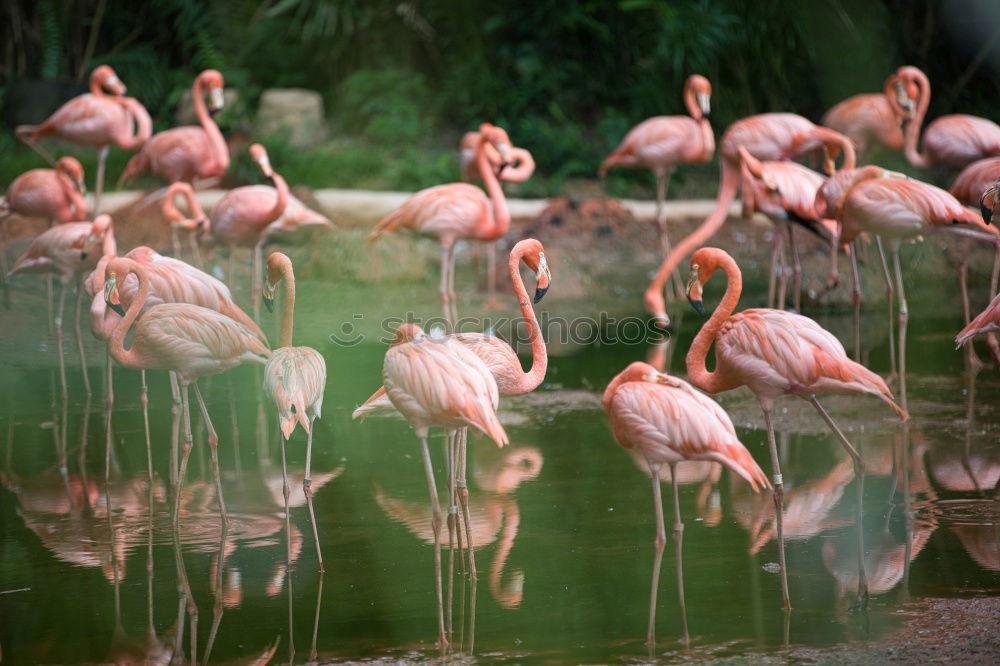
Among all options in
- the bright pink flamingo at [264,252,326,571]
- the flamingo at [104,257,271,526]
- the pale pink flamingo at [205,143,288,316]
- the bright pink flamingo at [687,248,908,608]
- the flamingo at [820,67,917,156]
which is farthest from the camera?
the flamingo at [820,67,917,156]

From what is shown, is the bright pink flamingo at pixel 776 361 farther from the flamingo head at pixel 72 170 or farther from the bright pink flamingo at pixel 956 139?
the flamingo head at pixel 72 170

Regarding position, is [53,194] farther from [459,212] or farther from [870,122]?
[870,122]

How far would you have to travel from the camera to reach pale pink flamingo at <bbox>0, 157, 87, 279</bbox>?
25.8ft

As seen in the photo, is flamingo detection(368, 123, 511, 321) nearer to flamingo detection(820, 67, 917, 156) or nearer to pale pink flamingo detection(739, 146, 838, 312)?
pale pink flamingo detection(739, 146, 838, 312)

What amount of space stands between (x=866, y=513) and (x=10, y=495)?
3493 millimetres

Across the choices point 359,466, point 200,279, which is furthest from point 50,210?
point 359,466

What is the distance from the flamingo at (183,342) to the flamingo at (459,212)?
2732 mm

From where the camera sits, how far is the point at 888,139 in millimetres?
8844

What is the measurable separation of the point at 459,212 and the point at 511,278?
8.75ft

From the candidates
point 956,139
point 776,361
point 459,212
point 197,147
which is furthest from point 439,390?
point 197,147

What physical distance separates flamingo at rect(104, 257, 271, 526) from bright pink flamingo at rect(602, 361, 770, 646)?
157 cm

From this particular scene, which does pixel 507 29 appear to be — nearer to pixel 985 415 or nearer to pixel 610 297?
pixel 610 297

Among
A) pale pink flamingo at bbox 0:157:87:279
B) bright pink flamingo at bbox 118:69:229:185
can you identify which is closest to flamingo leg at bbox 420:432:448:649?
pale pink flamingo at bbox 0:157:87:279

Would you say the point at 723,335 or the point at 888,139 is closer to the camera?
the point at 723,335
